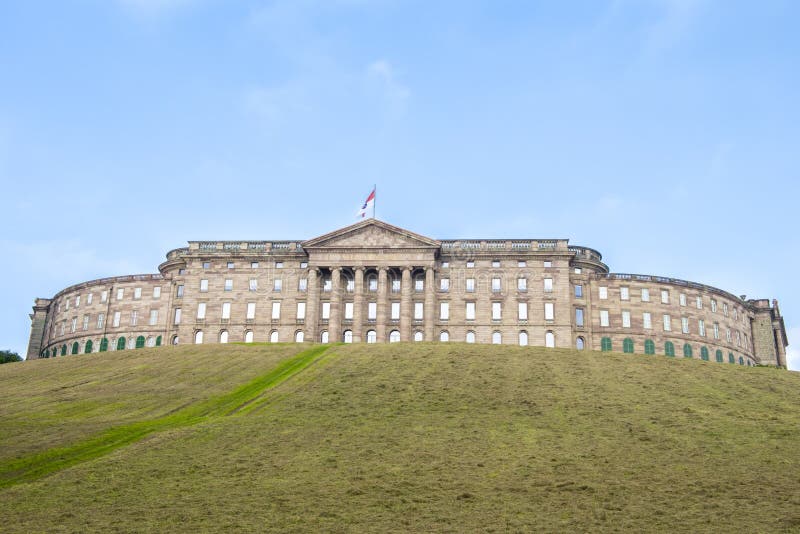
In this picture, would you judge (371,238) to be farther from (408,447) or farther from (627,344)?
(408,447)

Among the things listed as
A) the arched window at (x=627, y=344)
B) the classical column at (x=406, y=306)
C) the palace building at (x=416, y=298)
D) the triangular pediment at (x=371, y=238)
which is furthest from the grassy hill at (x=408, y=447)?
the arched window at (x=627, y=344)

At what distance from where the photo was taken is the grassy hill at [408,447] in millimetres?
36562

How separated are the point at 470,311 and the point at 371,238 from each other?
15426 mm

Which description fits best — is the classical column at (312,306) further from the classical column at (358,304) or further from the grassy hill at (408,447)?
the grassy hill at (408,447)

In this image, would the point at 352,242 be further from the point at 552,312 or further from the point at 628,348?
the point at 628,348

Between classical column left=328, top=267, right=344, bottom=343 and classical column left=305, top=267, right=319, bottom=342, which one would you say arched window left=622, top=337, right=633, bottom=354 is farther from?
classical column left=305, top=267, right=319, bottom=342

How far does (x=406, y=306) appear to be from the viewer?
11094 centimetres

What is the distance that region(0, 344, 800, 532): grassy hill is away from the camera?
36.6 meters

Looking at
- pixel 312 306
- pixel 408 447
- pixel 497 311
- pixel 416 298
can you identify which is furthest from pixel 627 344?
pixel 408 447

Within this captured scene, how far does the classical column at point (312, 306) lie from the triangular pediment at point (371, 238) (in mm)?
3699

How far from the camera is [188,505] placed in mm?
38094

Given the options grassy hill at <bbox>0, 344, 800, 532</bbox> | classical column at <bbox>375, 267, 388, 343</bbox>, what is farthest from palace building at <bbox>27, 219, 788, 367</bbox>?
grassy hill at <bbox>0, 344, 800, 532</bbox>

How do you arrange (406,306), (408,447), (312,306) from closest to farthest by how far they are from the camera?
1. (408,447)
2. (406,306)
3. (312,306)

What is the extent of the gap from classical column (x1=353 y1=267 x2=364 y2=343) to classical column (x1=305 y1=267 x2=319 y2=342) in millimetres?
4796
